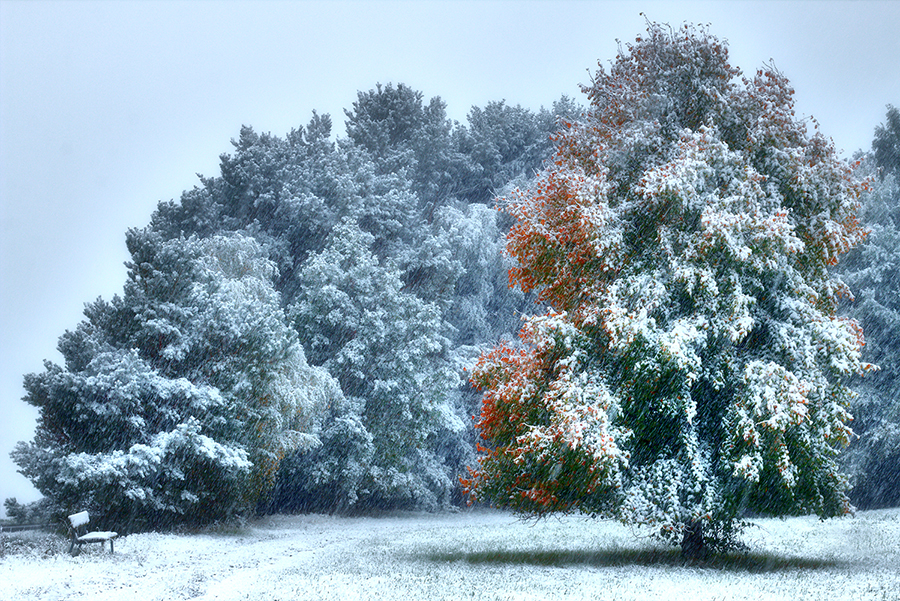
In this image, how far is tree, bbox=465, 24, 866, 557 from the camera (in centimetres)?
1302

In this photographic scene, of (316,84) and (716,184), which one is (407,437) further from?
(316,84)

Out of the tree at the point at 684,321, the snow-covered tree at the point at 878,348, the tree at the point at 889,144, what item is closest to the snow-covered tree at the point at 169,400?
the tree at the point at 684,321

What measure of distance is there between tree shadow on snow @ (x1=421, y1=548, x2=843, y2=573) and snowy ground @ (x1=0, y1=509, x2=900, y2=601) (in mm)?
26

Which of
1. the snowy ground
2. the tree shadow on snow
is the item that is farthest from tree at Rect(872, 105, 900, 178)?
the tree shadow on snow

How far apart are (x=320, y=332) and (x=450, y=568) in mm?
18342

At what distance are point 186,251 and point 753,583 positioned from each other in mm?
17682

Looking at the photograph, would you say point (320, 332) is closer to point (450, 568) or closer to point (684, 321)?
point (450, 568)

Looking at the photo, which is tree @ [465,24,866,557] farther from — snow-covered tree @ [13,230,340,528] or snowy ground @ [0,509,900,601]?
snow-covered tree @ [13,230,340,528]

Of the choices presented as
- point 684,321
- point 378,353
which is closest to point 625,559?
point 684,321

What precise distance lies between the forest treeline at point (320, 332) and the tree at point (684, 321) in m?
2.35

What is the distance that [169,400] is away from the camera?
2077cm

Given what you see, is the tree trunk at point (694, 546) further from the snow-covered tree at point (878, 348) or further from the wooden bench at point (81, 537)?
the snow-covered tree at point (878, 348)

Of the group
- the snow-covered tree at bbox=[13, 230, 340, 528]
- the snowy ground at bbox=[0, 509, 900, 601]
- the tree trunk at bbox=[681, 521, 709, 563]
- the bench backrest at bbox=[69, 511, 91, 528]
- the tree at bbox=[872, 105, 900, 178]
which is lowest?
the snowy ground at bbox=[0, 509, 900, 601]

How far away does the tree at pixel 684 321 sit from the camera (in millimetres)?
13016
